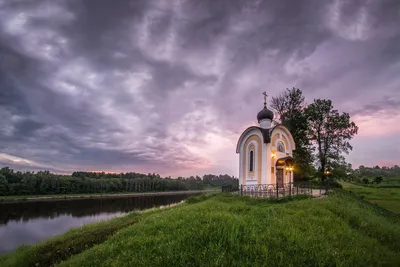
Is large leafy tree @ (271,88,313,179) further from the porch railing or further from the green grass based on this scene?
the green grass

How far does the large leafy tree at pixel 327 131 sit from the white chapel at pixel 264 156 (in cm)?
923

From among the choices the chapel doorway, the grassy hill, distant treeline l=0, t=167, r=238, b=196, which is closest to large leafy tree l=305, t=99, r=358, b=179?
the chapel doorway

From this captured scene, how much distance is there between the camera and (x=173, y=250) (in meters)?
6.45

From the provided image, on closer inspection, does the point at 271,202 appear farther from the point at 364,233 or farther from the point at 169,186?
the point at 169,186

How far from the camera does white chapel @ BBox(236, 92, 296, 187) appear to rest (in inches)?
813

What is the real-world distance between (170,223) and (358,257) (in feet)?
18.7

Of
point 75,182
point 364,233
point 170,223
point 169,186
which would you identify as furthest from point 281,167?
point 169,186

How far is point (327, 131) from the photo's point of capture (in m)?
30.2

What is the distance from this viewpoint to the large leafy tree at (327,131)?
96.4 ft

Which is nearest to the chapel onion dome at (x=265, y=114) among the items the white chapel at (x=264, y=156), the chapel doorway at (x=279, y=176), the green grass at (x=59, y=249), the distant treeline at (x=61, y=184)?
the white chapel at (x=264, y=156)

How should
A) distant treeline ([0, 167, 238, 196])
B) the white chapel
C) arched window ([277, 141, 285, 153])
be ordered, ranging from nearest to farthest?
the white chapel
arched window ([277, 141, 285, 153])
distant treeline ([0, 167, 238, 196])

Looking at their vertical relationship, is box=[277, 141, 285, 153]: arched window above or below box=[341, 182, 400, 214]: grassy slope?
above

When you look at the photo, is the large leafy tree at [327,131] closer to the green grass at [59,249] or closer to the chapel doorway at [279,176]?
the chapel doorway at [279,176]

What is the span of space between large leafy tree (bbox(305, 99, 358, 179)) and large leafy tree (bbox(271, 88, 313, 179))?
1.07 m
